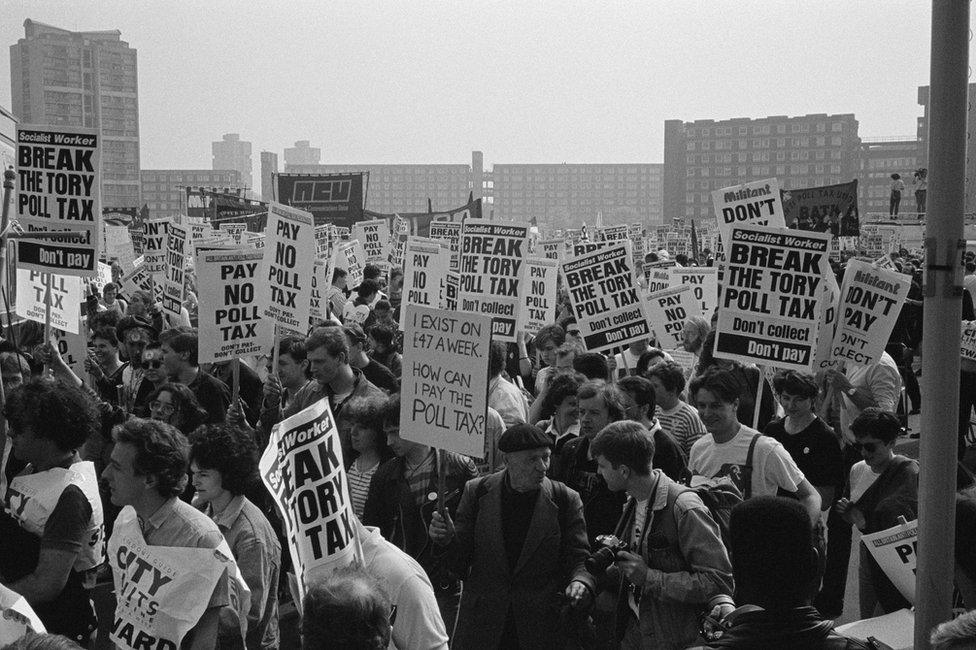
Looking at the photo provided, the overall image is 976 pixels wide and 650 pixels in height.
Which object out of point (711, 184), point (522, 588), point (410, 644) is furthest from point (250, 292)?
Result: point (711, 184)

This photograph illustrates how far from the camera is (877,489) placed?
233 inches

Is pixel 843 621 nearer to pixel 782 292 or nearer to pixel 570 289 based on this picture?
pixel 782 292

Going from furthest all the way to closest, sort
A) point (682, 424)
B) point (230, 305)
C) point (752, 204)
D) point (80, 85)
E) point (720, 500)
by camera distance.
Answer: point (80, 85) < point (752, 204) < point (230, 305) < point (682, 424) < point (720, 500)

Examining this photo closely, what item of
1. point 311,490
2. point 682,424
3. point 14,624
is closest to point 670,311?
point 682,424

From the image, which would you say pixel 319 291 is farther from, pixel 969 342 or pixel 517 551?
pixel 517 551

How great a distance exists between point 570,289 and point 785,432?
3.42m

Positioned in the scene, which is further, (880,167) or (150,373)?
(880,167)

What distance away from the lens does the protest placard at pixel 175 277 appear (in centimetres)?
1396

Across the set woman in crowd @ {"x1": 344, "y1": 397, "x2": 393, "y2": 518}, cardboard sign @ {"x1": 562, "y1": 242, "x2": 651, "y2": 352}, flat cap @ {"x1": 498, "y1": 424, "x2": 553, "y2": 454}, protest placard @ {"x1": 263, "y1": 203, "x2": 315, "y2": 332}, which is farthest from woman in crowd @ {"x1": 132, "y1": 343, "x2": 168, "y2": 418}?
flat cap @ {"x1": 498, "y1": 424, "x2": 553, "y2": 454}

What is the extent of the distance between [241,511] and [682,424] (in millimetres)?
3634

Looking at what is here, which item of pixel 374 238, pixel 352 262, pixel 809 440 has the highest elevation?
pixel 374 238

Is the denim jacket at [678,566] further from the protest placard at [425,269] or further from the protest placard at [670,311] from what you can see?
the protest placard at [425,269]

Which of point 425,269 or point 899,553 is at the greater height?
point 425,269

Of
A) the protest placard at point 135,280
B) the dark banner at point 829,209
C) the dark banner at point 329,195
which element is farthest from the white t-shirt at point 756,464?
the dark banner at point 329,195
